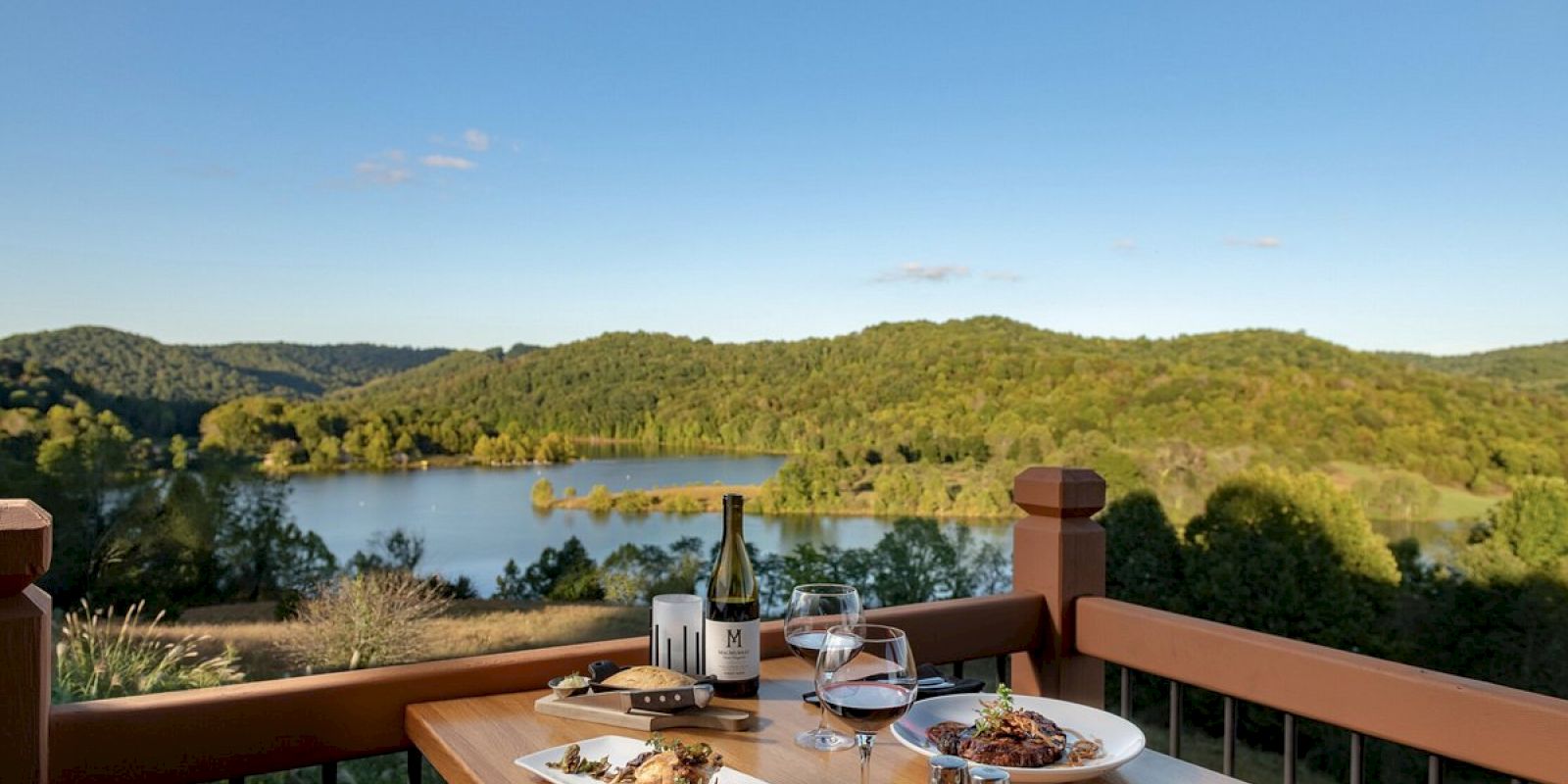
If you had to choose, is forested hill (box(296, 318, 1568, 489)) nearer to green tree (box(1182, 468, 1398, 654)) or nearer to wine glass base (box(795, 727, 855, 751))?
green tree (box(1182, 468, 1398, 654))

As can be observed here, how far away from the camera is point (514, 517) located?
2491 centimetres

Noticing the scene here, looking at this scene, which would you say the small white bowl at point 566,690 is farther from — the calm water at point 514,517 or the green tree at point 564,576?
the green tree at point 564,576

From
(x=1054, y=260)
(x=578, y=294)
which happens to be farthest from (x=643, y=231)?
(x=1054, y=260)

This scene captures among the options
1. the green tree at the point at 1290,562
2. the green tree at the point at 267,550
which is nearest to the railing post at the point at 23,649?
the green tree at the point at 1290,562

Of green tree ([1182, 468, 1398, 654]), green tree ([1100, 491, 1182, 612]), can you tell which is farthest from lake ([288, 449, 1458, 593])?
green tree ([1100, 491, 1182, 612])

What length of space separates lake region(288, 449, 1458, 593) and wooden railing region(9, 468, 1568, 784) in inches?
823

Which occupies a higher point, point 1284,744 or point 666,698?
point 666,698

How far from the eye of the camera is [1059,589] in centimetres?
175

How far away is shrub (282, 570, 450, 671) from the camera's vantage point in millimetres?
17500

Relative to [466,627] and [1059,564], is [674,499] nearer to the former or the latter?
[466,627]

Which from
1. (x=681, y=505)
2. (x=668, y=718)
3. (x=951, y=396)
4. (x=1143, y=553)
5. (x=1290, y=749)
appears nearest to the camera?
(x=668, y=718)

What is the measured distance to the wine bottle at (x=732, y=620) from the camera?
125 centimetres

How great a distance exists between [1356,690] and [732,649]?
0.81 m

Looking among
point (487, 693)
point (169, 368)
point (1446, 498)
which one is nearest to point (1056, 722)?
→ point (487, 693)
